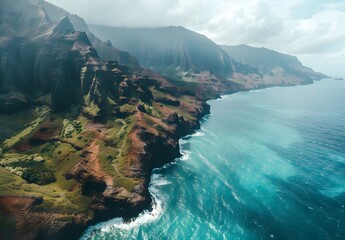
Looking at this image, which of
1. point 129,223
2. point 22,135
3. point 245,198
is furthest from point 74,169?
point 245,198

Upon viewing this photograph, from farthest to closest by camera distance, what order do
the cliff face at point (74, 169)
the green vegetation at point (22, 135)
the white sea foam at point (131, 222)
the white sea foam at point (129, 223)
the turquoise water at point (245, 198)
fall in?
the green vegetation at point (22, 135) < the white sea foam at point (129, 223) < the white sea foam at point (131, 222) < the turquoise water at point (245, 198) < the cliff face at point (74, 169)

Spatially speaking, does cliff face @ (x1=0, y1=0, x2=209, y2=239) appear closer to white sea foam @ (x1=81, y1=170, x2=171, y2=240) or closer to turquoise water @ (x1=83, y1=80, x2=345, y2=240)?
white sea foam @ (x1=81, y1=170, x2=171, y2=240)

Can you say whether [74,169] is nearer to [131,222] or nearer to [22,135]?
[131,222]

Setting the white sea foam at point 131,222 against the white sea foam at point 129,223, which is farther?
the white sea foam at point 129,223

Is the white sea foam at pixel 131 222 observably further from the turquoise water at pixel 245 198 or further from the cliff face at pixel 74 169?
the cliff face at pixel 74 169

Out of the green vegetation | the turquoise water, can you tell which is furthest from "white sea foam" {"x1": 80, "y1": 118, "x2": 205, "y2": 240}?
the green vegetation

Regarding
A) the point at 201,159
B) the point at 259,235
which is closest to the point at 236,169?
the point at 201,159

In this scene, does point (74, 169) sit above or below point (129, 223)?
above

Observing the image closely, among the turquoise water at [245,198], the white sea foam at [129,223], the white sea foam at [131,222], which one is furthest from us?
the white sea foam at [129,223]

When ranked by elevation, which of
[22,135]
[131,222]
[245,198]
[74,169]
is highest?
[74,169]

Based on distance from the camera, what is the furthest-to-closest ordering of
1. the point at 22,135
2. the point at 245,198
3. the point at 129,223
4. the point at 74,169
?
the point at 22,135
the point at 74,169
the point at 245,198
the point at 129,223

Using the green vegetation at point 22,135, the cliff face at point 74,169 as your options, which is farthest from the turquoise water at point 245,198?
the green vegetation at point 22,135
